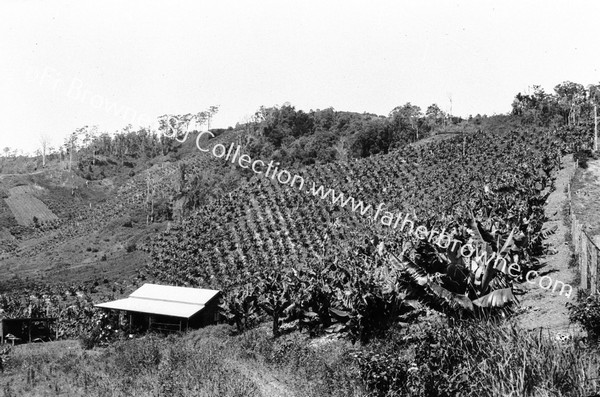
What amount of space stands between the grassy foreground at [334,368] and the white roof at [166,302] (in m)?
4.80

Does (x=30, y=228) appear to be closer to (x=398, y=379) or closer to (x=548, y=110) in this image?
(x=548, y=110)

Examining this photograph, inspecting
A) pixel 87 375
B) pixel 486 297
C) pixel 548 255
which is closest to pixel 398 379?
pixel 486 297

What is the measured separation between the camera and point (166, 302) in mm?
24938

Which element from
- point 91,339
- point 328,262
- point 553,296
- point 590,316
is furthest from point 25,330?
point 590,316

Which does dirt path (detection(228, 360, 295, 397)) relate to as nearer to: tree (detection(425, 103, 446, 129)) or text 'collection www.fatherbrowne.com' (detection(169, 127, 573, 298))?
text 'collection www.fatherbrowne.com' (detection(169, 127, 573, 298))

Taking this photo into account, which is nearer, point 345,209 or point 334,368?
point 334,368

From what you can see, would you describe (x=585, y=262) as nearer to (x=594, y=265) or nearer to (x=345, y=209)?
(x=594, y=265)

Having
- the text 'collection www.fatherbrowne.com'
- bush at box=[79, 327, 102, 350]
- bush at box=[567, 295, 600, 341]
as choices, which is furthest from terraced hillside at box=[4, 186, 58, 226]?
bush at box=[567, 295, 600, 341]

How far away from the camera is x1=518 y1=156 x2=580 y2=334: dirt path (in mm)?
12141

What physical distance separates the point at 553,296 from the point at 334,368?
691 centimetres

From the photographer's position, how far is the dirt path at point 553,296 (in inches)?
478

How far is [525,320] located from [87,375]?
35.8 feet

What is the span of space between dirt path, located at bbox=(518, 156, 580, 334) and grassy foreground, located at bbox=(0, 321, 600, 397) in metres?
0.87

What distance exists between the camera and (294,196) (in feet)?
170
